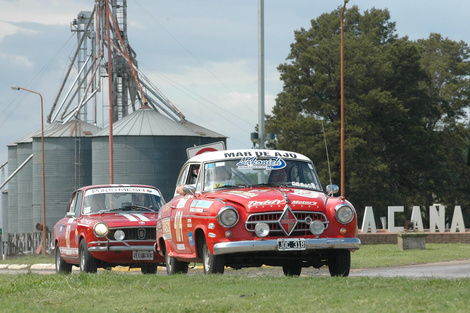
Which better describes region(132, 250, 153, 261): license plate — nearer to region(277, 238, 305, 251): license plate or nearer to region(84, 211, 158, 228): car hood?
region(84, 211, 158, 228): car hood

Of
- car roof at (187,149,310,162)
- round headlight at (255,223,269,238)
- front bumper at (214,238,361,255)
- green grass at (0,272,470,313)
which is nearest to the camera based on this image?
green grass at (0,272,470,313)

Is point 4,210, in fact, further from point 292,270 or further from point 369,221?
point 292,270

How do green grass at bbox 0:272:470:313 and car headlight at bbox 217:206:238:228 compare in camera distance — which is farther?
car headlight at bbox 217:206:238:228

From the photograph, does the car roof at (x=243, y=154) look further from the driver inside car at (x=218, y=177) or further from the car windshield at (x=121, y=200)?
the car windshield at (x=121, y=200)

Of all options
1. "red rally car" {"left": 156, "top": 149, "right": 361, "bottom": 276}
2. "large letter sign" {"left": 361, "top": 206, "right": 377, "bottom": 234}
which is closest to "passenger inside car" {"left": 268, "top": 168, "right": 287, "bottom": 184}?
"red rally car" {"left": 156, "top": 149, "right": 361, "bottom": 276}

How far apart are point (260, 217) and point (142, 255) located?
5.28 m

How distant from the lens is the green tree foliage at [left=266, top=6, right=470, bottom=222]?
200 ft

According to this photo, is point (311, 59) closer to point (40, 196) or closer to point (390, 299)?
point (40, 196)

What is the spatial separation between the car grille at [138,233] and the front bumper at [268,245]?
490 cm

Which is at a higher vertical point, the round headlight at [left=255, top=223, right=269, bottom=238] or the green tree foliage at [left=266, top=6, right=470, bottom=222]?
the green tree foliage at [left=266, top=6, right=470, bottom=222]

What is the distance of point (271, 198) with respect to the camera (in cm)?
1406

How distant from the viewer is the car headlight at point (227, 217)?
547 inches

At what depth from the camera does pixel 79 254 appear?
1906 centimetres

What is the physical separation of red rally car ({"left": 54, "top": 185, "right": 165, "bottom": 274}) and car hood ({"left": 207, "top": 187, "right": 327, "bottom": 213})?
416cm
